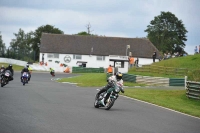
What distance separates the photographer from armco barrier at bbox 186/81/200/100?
28.6 metres

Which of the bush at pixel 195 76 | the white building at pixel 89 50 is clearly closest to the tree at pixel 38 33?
the white building at pixel 89 50

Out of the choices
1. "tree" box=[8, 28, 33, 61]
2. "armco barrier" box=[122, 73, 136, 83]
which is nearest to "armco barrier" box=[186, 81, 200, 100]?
"armco barrier" box=[122, 73, 136, 83]

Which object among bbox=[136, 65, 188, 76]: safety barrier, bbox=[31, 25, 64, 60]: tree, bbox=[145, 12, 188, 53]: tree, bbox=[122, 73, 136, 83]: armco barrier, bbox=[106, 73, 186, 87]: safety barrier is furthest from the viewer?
bbox=[31, 25, 64, 60]: tree

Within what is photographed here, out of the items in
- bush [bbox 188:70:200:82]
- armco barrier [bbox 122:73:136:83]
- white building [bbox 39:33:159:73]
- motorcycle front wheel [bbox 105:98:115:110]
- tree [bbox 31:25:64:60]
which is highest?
tree [bbox 31:25:64:60]

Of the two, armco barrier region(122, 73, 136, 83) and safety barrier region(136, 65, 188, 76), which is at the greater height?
safety barrier region(136, 65, 188, 76)

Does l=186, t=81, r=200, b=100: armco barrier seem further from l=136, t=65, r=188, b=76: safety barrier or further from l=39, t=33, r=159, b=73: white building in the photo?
l=39, t=33, r=159, b=73: white building

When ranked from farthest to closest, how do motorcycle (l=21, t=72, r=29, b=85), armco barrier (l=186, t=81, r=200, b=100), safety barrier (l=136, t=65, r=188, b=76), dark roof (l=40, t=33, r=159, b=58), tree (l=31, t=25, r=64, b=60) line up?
tree (l=31, t=25, r=64, b=60), dark roof (l=40, t=33, r=159, b=58), safety barrier (l=136, t=65, r=188, b=76), motorcycle (l=21, t=72, r=29, b=85), armco barrier (l=186, t=81, r=200, b=100)

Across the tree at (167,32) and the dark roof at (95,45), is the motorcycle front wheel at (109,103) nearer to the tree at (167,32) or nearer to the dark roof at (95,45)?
the dark roof at (95,45)

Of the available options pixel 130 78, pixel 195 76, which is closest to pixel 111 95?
pixel 195 76

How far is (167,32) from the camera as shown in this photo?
115 meters

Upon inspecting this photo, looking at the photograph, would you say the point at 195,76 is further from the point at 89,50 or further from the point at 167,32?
the point at 167,32

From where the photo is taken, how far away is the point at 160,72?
54125mm

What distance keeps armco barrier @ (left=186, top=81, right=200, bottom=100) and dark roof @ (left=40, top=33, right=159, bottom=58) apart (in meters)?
72.9

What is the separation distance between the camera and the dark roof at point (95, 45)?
103312mm
